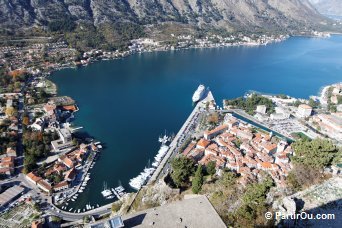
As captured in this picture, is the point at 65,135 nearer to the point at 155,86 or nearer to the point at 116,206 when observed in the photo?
the point at 116,206

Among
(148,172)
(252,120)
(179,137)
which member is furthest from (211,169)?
(252,120)

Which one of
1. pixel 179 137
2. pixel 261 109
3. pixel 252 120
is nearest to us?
pixel 179 137

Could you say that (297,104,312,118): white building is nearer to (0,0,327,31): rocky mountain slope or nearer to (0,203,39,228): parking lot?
(0,203,39,228): parking lot

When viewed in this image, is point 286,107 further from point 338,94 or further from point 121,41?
point 121,41

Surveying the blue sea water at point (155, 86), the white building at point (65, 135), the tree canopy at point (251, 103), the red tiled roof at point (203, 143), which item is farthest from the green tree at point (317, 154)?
the white building at point (65, 135)

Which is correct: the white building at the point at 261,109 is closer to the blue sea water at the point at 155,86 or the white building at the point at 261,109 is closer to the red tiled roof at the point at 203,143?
the blue sea water at the point at 155,86

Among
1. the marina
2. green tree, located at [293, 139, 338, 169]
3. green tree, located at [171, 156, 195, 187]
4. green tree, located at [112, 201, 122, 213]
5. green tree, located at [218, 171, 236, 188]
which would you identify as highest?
green tree, located at [293, 139, 338, 169]

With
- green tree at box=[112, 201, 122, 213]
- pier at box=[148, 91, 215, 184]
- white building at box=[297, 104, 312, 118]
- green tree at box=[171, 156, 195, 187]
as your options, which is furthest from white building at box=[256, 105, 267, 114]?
green tree at box=[112, 201, 122, 213]
